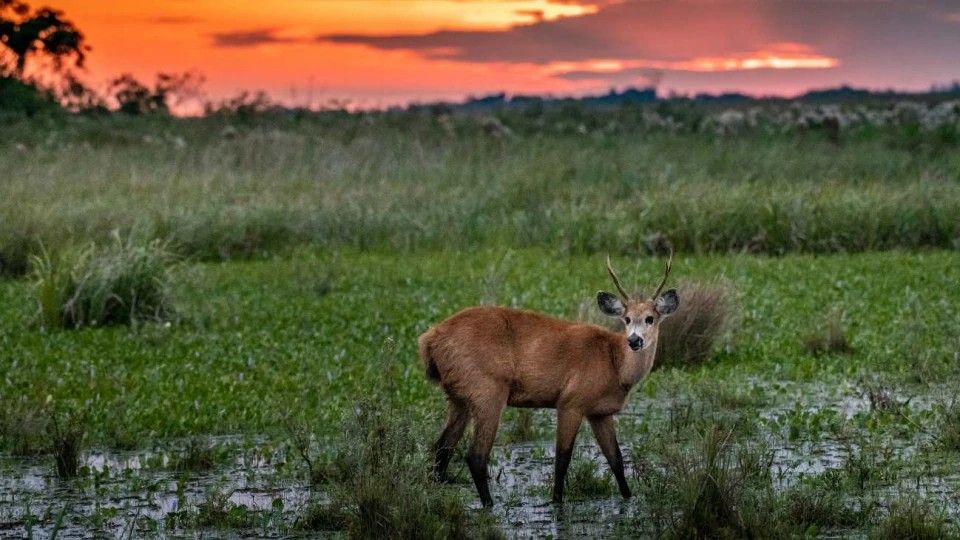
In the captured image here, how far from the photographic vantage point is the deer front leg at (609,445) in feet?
27.9

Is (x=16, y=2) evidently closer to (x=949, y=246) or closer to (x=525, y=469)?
(x=949, y=246)

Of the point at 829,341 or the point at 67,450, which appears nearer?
the point at 67,450

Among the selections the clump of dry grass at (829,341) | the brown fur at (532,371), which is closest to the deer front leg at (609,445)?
the brown fur at (532,371)

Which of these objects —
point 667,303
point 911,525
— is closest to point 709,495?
point 911,525

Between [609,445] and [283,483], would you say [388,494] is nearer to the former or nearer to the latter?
[609,445]

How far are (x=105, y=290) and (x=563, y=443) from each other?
885cm

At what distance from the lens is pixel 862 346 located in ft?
45.6

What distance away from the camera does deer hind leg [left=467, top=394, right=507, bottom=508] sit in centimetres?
825

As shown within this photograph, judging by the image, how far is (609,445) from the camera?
8562 millimetres

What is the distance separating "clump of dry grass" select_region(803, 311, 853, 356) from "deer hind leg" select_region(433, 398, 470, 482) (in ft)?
19.4

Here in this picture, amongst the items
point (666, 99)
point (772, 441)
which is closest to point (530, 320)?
point (772, 441)

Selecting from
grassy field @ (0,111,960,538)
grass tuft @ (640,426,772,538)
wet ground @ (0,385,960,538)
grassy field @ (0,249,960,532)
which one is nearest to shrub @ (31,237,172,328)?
grassy field @ (0,111,960,538)

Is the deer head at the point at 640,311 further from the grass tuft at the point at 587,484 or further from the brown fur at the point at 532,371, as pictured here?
the grass tuft at the point at 587,484

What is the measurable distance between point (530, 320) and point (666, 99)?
76.2 m
